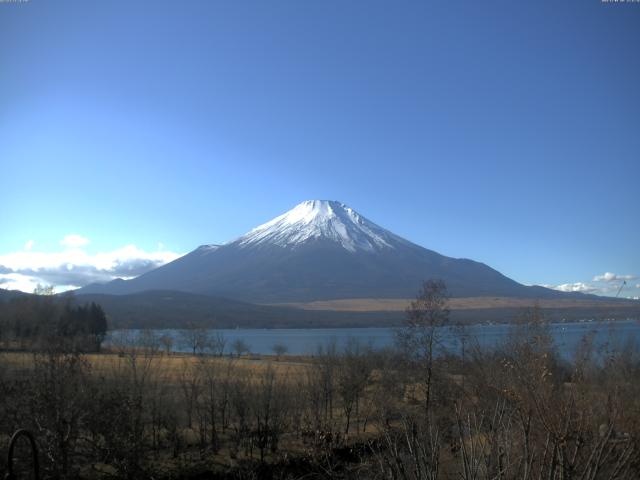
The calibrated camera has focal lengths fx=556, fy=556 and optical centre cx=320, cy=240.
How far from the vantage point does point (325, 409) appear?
28.5 metres

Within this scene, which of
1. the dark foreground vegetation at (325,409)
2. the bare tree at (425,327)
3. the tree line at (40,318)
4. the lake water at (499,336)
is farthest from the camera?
the tree line at (40,318)

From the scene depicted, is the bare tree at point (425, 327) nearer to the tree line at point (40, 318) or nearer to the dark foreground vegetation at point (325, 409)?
the dark foreground vegetation at point (325, 409)

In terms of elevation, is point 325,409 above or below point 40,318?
below

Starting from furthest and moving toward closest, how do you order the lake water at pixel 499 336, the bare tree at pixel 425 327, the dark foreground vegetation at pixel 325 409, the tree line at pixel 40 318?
the tree line at pixel 40 318 < the bare tree at pixel 425 327 < the lake water at pixel 499 336 < the dark foreground vegetation at pixel 325 409

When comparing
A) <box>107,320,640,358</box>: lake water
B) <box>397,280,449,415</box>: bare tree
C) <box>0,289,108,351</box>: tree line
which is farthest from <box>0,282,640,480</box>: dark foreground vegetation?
<box>0,289,108,351</box>: tree line

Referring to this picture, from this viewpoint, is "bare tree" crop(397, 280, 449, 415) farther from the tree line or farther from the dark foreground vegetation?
the tree line

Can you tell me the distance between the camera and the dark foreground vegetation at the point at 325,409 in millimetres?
7082

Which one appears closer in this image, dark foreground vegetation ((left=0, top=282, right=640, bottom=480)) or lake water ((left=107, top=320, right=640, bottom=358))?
dark foreground vegetation ((left=0, top=282, right=640, bottom=480))

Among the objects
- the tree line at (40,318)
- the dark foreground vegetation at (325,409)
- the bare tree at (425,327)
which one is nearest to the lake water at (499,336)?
the dark foreground vegetation at (325,409)

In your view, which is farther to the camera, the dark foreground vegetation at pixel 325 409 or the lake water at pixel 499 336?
the lake water at pixel 499 336

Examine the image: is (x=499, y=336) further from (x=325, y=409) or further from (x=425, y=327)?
(x=325, y=409)

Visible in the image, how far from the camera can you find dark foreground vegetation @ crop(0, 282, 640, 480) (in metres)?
7.08

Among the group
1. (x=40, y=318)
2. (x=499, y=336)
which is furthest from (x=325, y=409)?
(x=40, y=318)

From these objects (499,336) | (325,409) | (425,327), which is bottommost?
(325,409)
